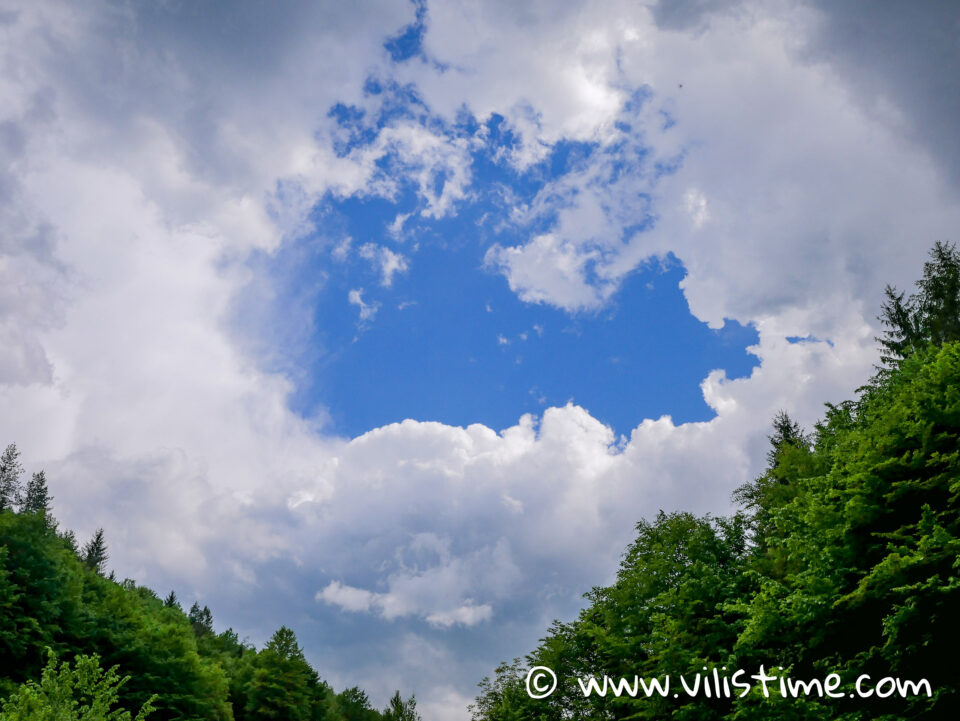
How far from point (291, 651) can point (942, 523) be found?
62.2 meters

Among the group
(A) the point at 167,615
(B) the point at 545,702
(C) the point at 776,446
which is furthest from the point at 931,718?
(A) the point at 167,615

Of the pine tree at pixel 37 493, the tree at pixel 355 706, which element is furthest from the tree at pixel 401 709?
the pine tree at pixel 37 493

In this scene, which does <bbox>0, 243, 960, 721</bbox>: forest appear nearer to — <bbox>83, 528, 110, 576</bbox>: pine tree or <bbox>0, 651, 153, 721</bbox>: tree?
<bbox>0, 651, 153, 721</bbox>: tree

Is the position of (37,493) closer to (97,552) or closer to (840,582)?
(97,552)

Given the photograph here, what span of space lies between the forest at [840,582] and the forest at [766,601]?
0.21 feet

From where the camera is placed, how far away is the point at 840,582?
21.5m

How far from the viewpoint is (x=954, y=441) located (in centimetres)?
2034

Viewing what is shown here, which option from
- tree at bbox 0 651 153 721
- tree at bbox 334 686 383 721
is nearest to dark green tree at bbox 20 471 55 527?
tree at bbox 334 686 383 721

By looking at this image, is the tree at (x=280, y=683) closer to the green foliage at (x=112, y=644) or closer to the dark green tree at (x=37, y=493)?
the green foliage at (x=112, y=644)

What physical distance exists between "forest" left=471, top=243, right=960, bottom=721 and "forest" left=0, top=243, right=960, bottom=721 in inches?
2.5

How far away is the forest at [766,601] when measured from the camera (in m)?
19.3

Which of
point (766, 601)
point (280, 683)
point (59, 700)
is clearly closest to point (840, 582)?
point (766, 601)

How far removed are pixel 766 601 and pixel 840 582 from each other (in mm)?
2659

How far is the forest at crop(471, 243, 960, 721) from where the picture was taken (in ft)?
61.9
